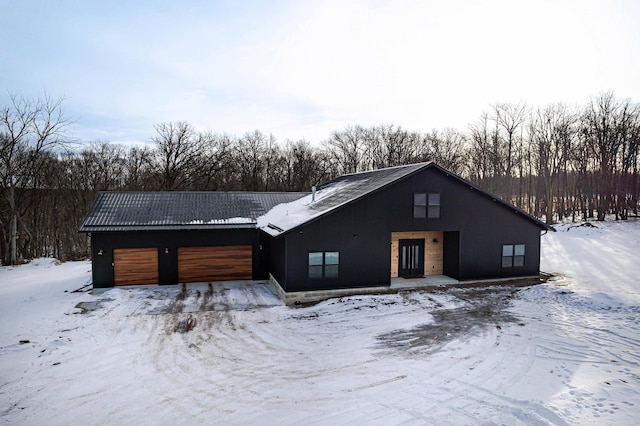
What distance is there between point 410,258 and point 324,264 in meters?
4.30

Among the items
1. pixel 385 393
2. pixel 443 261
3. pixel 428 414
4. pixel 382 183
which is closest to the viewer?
pixel 428 414

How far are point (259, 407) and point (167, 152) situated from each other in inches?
1294

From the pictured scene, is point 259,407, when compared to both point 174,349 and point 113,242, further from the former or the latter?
point 113,242

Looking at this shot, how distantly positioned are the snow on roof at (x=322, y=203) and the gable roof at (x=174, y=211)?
3.28 ft

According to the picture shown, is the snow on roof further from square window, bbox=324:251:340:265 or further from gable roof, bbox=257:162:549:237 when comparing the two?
square window, bbox=324:251:340:265

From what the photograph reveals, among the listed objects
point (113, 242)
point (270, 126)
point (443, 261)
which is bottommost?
point (443, 261)

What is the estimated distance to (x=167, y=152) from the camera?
3512 centimetres

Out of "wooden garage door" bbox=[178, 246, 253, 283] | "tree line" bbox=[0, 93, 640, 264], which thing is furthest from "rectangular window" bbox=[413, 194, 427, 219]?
"tree line" bbox=[0, 93, 640, 264]

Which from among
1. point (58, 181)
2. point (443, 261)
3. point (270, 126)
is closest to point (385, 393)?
point (443, 261)

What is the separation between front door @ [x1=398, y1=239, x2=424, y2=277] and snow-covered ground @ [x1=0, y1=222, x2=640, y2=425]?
80.7 inches

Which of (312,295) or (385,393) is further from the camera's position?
(312,295)

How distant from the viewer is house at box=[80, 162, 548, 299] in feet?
42.5

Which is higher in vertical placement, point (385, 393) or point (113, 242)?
point (113, 242)

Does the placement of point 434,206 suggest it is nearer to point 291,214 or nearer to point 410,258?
point 410,258
